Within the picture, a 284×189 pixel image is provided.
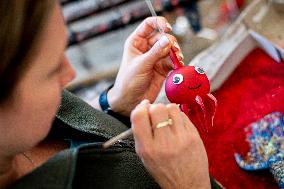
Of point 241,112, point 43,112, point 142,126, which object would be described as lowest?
point 241,112

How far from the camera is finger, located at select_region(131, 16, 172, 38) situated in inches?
40.3

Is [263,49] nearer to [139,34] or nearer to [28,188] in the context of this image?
[139,34]

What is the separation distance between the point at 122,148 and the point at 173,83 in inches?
7.3

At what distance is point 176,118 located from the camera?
727mm

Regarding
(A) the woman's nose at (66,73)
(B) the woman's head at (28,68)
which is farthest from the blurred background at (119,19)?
(B) the woman's head at (28,68)

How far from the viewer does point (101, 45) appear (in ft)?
9.63

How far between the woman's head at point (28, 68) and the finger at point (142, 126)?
0.14 m

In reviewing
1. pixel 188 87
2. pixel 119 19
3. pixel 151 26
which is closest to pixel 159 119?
pixel 188 87

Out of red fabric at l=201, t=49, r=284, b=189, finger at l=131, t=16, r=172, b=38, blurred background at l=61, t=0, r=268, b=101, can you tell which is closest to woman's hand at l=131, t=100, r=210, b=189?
red fabric at l=201, t=49, r=284, b=189

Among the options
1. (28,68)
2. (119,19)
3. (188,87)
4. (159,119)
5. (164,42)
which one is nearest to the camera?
(28,68)

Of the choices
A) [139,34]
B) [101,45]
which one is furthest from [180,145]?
[101,45]

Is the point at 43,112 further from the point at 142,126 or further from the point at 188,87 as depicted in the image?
the point at 188,87

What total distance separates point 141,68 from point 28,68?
0.45 meters

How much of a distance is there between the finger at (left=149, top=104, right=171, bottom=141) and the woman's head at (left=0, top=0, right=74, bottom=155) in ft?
0.56
